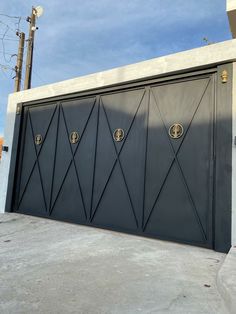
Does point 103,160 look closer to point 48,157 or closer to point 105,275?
point 48,157

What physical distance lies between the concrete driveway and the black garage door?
0.54 meters

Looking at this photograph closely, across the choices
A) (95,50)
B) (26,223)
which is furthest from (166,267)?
(95,50)

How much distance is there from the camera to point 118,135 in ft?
17.9

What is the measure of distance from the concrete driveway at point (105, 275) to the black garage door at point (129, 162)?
21.1 inches

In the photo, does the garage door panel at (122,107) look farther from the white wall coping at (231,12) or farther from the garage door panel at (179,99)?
the white wall coping at (231,12)

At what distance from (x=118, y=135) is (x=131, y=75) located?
3.86 feet

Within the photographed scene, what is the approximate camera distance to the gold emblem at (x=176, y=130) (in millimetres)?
4695

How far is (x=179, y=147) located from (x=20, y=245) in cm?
302

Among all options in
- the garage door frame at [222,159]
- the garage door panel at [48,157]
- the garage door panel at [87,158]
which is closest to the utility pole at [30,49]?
the garage door panel at [48,157]

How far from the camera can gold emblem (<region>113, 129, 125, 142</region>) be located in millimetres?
5391

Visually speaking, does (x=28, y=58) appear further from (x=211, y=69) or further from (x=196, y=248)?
(x=196, y=248)

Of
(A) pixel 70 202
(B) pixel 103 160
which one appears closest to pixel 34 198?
(A) pixel 70 202

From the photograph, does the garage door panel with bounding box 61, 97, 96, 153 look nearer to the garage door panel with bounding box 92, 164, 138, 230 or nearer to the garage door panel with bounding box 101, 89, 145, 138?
the garage door panel with bounding box 101, 89, 145, 138

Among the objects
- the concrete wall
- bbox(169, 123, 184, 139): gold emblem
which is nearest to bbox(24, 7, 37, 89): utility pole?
the concrete wall
